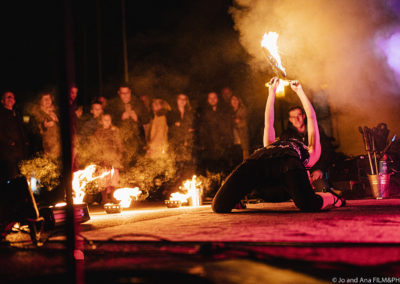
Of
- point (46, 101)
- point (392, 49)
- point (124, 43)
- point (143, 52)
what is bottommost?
point (46, 101)

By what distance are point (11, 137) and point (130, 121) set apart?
78.3 inches

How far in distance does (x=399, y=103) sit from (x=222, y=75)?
3988 mm

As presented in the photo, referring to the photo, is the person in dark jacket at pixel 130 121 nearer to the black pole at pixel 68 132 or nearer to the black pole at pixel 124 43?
the black pole at pixel 124 43

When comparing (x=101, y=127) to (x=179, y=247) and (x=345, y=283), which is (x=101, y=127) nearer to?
(x=179, y=247)

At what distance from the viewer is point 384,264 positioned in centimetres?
155

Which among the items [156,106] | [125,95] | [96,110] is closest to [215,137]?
[156,106]

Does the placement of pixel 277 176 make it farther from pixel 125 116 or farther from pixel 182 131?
pixel 125 116

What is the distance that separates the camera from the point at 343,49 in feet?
23.3

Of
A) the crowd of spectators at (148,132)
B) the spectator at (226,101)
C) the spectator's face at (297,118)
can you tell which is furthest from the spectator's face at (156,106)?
the spectator's face at (297,118)

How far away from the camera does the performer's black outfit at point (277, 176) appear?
11.3ft

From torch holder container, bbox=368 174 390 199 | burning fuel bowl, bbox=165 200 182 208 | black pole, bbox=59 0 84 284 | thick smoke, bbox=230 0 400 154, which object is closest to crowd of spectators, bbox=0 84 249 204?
burning fuel bowl, bbox=165 200 182 208

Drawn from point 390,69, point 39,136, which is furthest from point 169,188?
point 390,69

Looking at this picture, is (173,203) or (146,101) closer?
(173,203)

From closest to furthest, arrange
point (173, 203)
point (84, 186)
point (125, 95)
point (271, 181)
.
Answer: point (271, 181) < point (84, 186) < point (173, 203) < point (125, 95)
